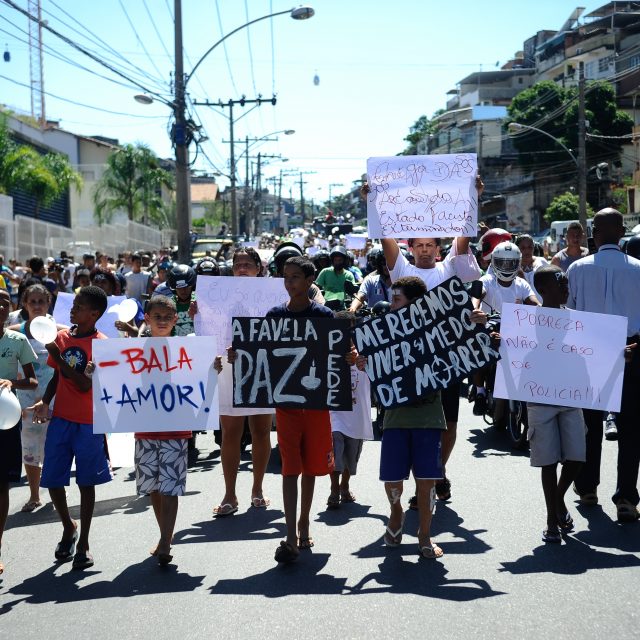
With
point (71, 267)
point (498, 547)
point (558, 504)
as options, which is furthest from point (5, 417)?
point (71, 267)

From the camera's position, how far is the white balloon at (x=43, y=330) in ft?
21.3

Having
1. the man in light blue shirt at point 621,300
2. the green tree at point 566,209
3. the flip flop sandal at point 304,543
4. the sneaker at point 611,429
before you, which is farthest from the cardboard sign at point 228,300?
the green tree at point 566,209

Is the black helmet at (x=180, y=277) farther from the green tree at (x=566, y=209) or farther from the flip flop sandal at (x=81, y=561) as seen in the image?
the green tree at (x=566, y=209)

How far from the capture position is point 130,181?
5972 centimetres

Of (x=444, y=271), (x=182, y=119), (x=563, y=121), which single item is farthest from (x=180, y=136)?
(x=563, y=121)

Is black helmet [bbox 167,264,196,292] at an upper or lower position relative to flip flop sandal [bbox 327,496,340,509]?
upper

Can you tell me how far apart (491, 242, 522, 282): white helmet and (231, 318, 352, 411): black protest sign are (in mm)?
2831

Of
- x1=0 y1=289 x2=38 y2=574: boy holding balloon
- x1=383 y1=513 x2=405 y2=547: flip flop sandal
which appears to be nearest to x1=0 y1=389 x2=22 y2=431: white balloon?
x1=0 y1=289 x2=38 y2=574: boy holding balloon

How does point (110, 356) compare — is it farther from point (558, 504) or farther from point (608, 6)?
point (608, 6)

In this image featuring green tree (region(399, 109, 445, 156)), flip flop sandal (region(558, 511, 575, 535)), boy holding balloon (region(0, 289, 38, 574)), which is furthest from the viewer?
green tree (region(399, 109, 445, 156))

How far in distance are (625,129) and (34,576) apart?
203 feet

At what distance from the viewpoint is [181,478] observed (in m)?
6.48

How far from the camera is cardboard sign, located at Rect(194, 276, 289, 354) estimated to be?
25.6 feet

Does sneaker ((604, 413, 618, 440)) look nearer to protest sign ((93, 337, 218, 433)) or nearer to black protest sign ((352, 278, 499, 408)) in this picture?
black protest sign ((352, 278, 499, 408))
